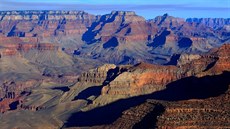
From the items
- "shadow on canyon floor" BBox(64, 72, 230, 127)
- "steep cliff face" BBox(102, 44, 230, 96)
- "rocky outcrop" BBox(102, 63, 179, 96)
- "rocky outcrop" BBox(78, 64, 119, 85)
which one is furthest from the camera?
"rocky outcrop" BBox(78, 64, 119, 85)

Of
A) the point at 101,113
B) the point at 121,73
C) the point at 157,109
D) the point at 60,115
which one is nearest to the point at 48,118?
the point at 60,115

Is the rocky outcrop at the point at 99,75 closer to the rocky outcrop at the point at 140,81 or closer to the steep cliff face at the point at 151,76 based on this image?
the steep cliff face at the point at 151,76

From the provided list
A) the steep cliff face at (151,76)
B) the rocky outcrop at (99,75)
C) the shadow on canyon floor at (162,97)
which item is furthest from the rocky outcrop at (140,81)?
the rocky outcrop at (99,75)

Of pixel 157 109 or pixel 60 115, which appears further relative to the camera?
pixel 60 115

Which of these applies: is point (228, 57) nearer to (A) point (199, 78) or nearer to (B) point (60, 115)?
(A) point (199, 78)

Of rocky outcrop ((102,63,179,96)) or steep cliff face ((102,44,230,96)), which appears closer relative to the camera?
steep cliff face ((102,44,230,96))

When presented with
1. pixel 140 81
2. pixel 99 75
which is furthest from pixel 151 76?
pixel 99 75

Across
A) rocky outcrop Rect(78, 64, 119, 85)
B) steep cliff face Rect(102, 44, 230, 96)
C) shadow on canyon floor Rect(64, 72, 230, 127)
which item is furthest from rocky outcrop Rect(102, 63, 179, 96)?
rocky outcrop Rect(78, 64, 119, 85)

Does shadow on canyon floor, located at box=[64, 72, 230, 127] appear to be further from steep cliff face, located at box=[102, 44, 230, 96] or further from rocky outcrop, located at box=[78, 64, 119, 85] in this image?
rocky outcrop, located at box=[78, 64, 119, 85]
